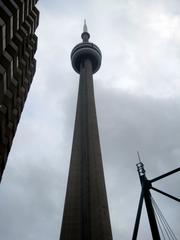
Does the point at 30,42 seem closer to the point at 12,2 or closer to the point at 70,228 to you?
the point at 12,2

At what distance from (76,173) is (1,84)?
54.6m

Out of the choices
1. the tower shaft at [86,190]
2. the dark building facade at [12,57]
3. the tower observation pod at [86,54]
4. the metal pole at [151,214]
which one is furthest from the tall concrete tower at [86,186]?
the metal pole at [151,214]

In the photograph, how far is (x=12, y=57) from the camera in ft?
55.2

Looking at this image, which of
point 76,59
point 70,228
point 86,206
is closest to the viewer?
point 70,228

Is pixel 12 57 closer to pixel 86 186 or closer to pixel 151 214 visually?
pixel 151 214

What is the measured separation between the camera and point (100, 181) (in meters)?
65.6

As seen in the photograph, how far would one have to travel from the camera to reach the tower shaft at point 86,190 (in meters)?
58.5

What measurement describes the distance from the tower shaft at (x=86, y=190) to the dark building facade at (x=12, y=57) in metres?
41.7

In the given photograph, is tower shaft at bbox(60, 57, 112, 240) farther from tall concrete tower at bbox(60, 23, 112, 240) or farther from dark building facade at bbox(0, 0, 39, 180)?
dark building facade at bbox(0, 0, 39, 180)

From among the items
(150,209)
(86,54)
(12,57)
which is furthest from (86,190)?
(86,54)

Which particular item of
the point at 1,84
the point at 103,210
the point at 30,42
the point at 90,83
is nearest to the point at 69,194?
the point at 103,210

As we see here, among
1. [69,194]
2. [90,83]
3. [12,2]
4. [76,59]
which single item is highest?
[76,59]

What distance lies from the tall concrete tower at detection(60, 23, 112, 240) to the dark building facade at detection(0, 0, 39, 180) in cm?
4184

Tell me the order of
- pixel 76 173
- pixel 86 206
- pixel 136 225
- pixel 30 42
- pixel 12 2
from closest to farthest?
pixel 12 2
pixel 136 225
pixel 30 42
pixel 86 206
pixel 76 173
